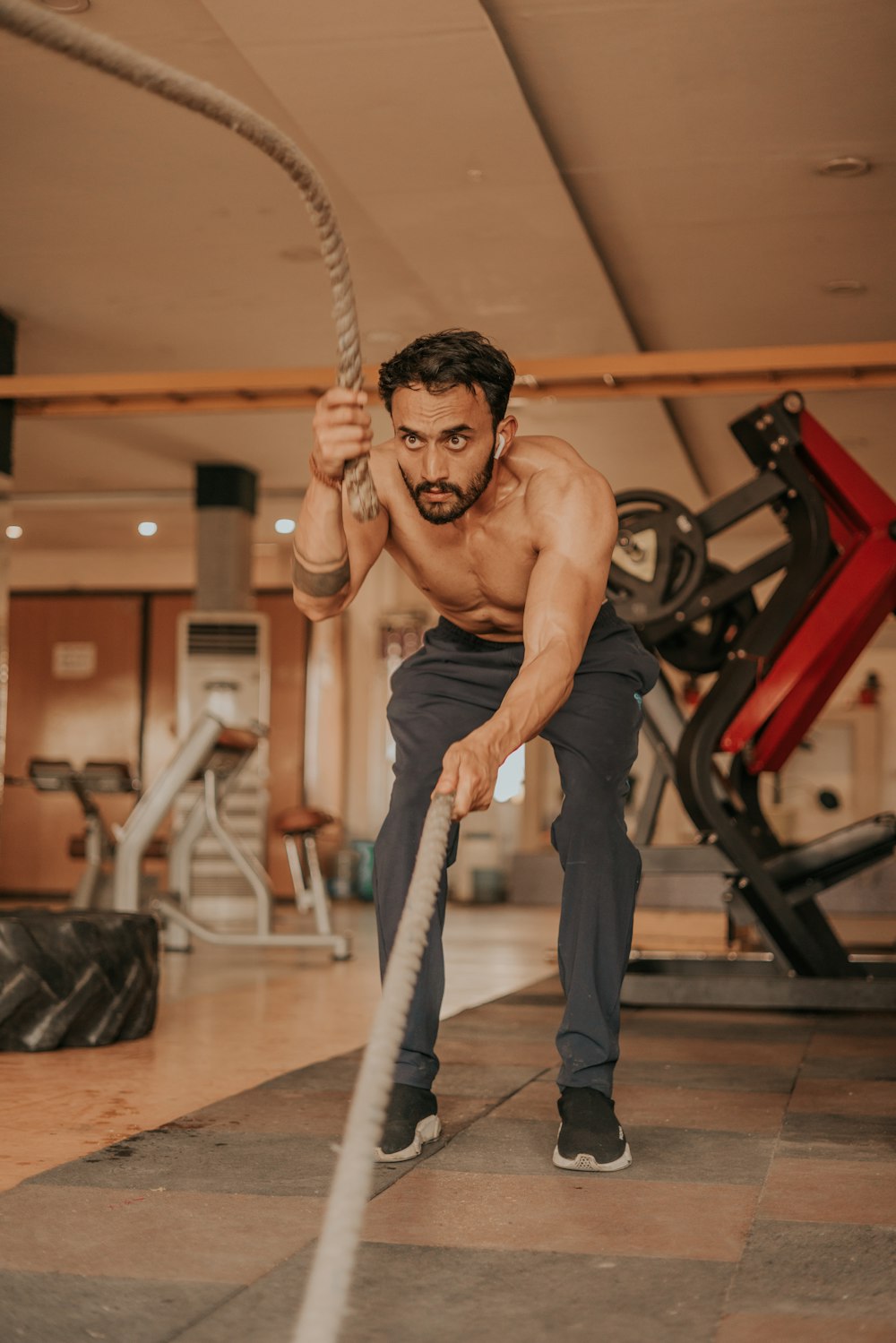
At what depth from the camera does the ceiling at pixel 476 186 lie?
3.44 m

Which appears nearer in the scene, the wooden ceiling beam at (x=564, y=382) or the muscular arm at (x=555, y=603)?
the muscular arm at (x=555, y=603)

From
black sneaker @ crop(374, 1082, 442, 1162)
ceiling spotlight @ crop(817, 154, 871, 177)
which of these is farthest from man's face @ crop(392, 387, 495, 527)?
ceiling spotlight @ crop(817, 154, 871, 177)

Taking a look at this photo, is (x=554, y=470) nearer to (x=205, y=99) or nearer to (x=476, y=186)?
(x=205, y=99)

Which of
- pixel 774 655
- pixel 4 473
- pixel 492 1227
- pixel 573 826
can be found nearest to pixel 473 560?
pixel 573 826

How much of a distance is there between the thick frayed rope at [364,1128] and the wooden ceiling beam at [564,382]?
332 cm

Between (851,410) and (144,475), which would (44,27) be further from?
(144,475)

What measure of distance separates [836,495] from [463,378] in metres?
2.17

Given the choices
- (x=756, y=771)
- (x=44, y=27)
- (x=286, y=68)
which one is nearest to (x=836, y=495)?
(x=756, y=771)

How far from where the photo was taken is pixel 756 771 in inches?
146

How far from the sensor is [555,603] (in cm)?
179

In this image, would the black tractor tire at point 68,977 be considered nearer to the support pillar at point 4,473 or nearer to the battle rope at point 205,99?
the battle rope at point 205,99

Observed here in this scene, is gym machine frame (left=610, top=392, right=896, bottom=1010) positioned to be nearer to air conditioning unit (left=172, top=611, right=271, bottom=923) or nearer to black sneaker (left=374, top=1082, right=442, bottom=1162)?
black sneaker (left=374, top=1082, right=442, bottom=1162)

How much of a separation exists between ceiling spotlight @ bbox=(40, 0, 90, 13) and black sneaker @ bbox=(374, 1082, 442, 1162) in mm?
2717

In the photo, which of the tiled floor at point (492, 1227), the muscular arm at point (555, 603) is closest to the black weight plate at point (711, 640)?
the tiled floor at point (492, 1227)
